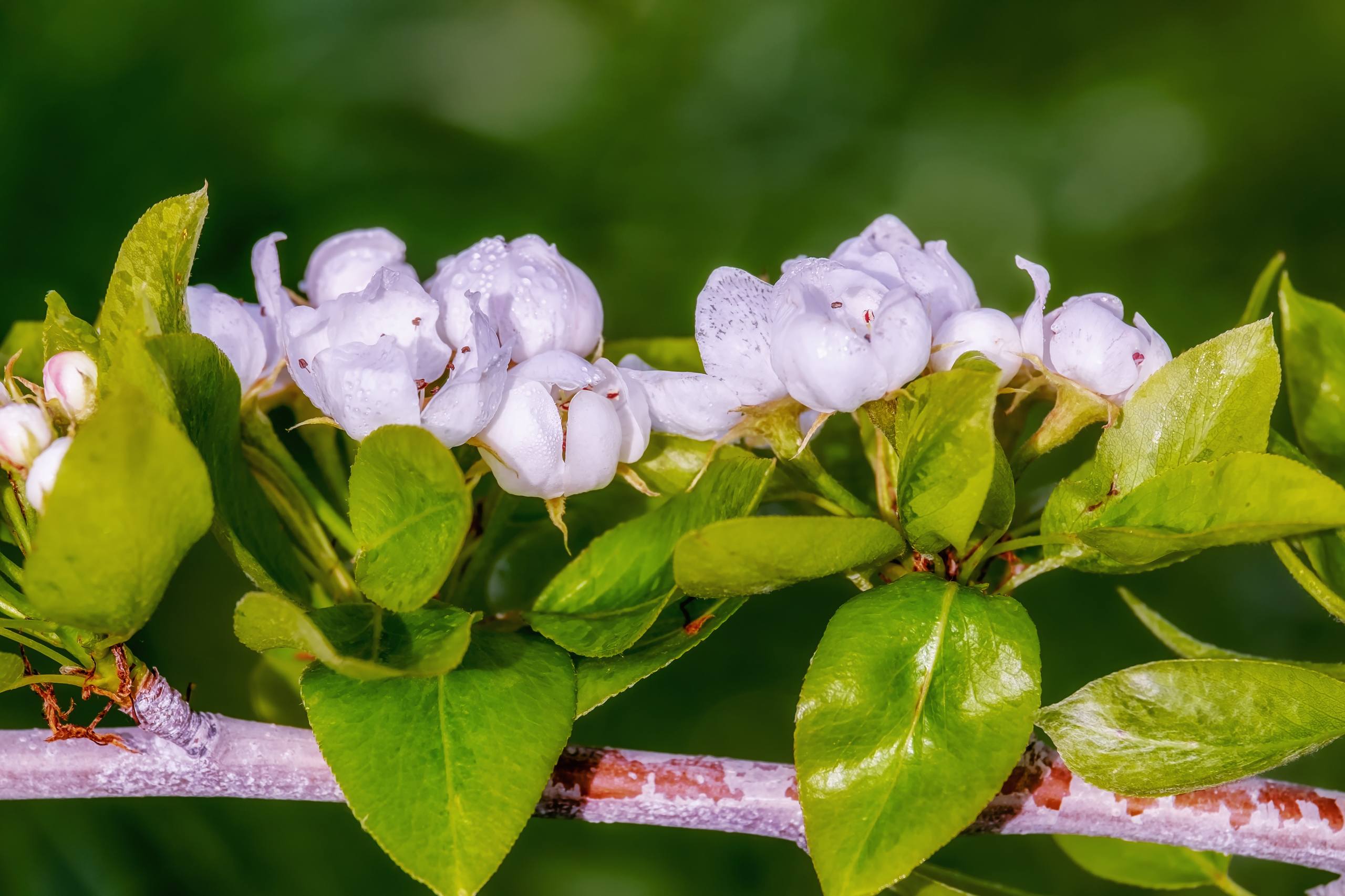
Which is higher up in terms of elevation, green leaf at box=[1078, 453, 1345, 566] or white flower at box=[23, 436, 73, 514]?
white flower at box=[23, 436, 73, 514]

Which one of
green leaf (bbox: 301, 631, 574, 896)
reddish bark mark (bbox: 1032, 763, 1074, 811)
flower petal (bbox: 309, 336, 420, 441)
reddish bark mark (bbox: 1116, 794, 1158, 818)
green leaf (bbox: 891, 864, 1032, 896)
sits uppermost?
flower petal (bbox: 309, 336, 420, 441)

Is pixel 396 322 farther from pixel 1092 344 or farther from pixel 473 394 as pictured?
pixel 1092 344

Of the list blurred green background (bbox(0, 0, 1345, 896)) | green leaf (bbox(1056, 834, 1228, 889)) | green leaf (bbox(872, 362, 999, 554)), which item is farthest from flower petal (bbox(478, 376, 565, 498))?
blurred green background (bbox(0, 0, 1345, 896))

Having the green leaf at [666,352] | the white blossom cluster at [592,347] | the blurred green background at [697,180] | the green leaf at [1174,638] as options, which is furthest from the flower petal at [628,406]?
the blurred green background at [697,180]

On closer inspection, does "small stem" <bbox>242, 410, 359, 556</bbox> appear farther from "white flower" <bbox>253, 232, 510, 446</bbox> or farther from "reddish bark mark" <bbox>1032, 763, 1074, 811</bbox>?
"reddish bark mark" <bbox>1032, 763, 1074, 811</bbox>

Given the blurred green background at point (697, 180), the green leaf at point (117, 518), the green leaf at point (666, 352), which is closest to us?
the green leaf at point (117, 518)

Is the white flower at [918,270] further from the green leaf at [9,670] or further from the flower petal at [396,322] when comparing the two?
the green leaf at [9,670]

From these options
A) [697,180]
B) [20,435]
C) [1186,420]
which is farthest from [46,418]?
[697,180]
